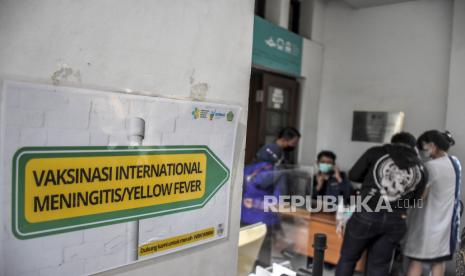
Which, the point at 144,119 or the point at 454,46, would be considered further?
the point at 454,46

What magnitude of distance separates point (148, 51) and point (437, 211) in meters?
2.72

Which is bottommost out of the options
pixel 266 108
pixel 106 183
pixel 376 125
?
pixel 106 183

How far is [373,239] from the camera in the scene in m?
2.55

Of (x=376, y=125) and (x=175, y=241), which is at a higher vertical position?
(x=376, y=125)

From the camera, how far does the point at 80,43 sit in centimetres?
86

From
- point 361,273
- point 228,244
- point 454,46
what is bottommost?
point 361,273

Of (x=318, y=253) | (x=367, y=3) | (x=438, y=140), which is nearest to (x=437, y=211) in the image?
(x=438, y=140)

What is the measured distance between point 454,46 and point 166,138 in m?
3.53

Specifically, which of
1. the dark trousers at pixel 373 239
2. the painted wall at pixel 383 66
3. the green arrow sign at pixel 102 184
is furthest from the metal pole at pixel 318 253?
the painted wall at pixel 383 66

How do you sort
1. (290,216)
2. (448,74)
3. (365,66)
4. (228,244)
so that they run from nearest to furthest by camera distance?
(228,244)
(290,216)
(448,74)
(365,66)

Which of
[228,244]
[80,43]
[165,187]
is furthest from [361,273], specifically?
[80,43]

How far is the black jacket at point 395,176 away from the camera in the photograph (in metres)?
2.39

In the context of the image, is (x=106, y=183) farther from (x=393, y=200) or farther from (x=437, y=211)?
(x=437, y=211)

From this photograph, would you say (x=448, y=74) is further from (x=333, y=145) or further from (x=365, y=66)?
(x=333, y=145)
